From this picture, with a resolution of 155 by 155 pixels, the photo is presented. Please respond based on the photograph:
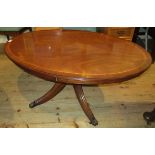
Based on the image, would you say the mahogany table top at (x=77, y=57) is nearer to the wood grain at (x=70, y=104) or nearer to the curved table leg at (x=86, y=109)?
the curved table leg at (x=86, y=109)

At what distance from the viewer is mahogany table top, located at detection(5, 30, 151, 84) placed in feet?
4.79

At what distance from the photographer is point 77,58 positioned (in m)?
1.68

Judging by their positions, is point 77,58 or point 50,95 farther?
point 50,95

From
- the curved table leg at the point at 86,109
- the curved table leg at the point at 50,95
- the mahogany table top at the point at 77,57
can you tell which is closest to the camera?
the mahogany table top at the point at 77,57

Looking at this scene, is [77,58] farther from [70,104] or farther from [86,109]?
[70,104]

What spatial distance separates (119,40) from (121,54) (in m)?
0.30

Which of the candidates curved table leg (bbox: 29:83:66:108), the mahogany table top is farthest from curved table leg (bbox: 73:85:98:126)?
the mahogany table top

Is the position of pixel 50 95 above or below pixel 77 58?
below

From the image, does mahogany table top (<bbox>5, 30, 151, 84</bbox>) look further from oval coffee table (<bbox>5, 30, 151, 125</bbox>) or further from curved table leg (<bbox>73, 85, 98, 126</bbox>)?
curved table leg (<bbox>73, 85, 98, 126</bbox>)

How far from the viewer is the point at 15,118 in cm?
197

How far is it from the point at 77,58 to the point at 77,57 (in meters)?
0.02

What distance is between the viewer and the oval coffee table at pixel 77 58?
1.46 m

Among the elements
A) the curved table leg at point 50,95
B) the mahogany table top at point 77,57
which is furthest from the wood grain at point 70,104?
the mahogany table top at point 77,57

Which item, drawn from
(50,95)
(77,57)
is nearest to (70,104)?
(50,95)
